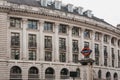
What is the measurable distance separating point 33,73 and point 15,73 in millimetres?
4670

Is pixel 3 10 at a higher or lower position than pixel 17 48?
higher

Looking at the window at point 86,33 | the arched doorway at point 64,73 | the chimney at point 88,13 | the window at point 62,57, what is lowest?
the arched doorway at point 64,73

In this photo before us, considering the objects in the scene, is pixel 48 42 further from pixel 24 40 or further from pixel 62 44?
pixel 24 40

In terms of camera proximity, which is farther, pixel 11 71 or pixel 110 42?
pixel 110 42

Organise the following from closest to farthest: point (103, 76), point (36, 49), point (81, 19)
→ point (36, 49) < point (81, 19) < point (103, 76)

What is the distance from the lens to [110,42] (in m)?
97.7

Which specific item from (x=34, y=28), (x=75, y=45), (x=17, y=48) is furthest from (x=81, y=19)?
(x=17, y=48)

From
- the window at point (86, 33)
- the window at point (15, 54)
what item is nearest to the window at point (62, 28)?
the window at point (86, 33)

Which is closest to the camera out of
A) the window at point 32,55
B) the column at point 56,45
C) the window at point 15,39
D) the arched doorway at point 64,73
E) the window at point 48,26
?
the window at point 15,39

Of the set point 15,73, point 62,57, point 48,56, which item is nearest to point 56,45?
point 48,56

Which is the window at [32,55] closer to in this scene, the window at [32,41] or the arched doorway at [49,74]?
the window at [32,41]

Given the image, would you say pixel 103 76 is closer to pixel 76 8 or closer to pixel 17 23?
pixel 76 8

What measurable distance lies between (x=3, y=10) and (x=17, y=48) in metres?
8.90

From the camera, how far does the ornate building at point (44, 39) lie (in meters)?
72.4
